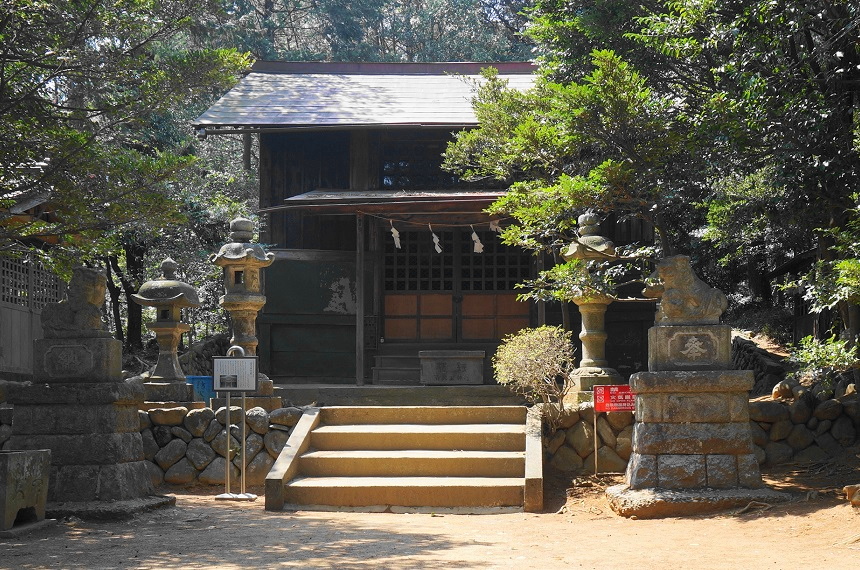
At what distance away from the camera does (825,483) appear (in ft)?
33.4

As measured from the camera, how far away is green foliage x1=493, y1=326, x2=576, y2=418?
11625 millimetres

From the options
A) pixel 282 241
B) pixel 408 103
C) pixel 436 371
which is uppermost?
pixel 408 103

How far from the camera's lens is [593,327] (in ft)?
40.7

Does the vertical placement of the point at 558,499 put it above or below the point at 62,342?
below

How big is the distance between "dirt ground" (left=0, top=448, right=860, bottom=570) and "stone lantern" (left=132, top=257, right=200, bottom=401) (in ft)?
8.91

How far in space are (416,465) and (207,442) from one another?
288 centimetres

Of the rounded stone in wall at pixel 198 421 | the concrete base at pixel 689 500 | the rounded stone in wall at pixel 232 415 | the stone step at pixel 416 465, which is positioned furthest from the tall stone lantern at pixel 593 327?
the rounded stone in wall at pixel 198 421

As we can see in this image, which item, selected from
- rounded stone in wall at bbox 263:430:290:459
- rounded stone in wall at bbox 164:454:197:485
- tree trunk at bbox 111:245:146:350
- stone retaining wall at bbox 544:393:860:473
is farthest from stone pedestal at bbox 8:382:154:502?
tree trunk at bbox 111:245:146:350

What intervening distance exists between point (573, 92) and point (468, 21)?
23788 millimetres

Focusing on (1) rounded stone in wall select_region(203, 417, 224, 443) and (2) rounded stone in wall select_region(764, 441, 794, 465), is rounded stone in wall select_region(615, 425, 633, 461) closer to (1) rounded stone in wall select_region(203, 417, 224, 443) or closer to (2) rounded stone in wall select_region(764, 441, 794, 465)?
(2) rounded stone in wall select_region(764, 441, 794, 465)

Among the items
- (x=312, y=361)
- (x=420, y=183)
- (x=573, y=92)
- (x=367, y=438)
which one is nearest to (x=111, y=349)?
(x=367, y=438)

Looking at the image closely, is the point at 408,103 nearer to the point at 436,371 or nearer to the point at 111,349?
the point at 436,371

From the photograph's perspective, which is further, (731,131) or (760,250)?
(760,250)

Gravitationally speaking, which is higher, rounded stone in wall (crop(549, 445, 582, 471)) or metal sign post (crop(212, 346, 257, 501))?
metal sign post (crop(212, 346, 257, 501))
